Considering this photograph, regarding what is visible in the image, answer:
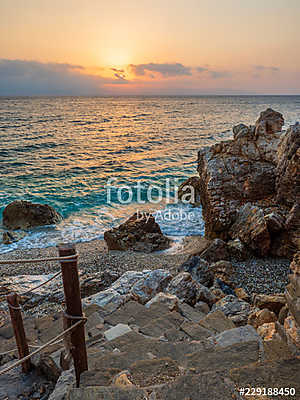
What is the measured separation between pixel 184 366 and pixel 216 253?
255 inches

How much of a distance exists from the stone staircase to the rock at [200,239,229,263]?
4.63 metres

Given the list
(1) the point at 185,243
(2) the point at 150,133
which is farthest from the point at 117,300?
(2) the point at 150,133

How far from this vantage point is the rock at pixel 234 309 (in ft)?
16.8

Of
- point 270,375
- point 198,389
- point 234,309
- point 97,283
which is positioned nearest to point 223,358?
point 270,375

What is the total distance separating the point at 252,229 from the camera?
30.6 ft

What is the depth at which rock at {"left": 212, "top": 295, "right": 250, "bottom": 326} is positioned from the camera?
5133 millimetres

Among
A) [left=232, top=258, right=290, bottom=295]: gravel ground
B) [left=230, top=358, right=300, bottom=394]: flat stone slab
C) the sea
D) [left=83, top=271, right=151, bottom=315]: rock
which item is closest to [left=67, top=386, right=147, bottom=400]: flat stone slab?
[left=230, top=358, right=300, bottom=394]: flat stone slab

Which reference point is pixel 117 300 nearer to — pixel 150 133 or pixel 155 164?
pixel 155 164

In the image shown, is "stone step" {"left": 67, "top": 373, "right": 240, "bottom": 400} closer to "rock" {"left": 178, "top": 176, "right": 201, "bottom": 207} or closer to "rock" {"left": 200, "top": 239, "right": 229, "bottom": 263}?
"rock" {"left": 200, "top": 239, "right": 229, "bottom": 263}

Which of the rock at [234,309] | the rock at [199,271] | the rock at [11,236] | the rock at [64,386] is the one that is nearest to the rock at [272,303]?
the rock at [234,309]

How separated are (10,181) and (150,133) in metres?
26.2

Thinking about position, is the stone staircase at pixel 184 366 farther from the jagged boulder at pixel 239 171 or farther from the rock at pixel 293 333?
the jagged boulder at pixel 239 171

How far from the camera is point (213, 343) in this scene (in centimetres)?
336

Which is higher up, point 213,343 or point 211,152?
point 211,152
